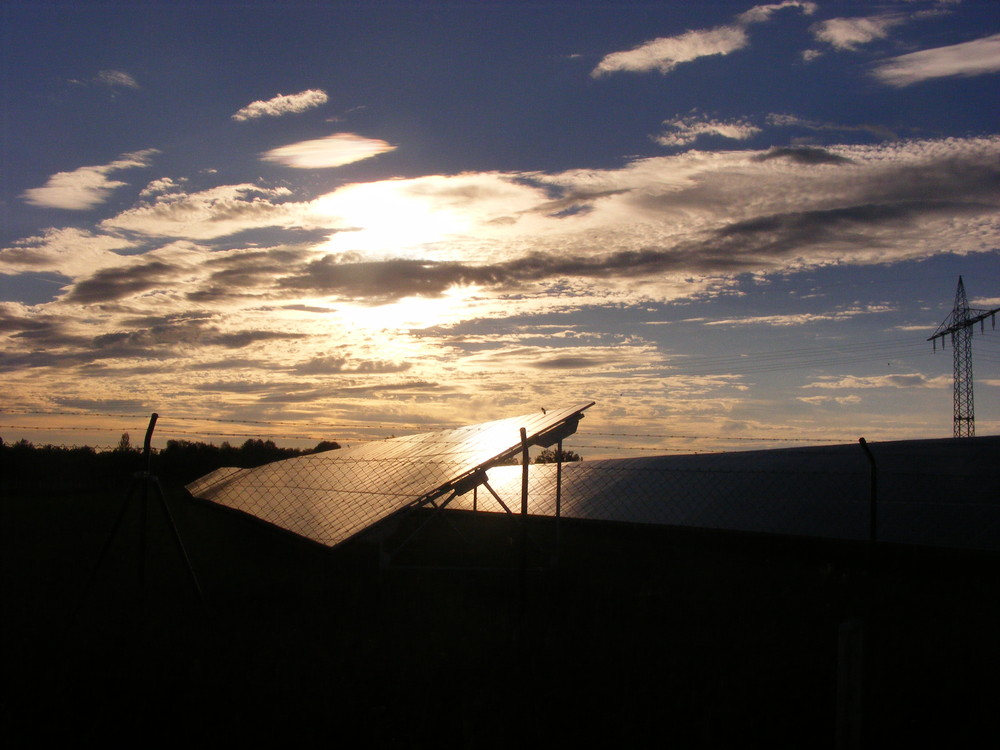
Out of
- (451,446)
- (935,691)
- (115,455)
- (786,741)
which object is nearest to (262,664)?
(786,741)

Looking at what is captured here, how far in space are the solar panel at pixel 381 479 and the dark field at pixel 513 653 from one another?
0.84m

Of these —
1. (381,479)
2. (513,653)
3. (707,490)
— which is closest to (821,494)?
(707,490)

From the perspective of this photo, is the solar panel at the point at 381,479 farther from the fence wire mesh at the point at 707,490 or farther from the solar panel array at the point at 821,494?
the solar panel array at the point at 821,494

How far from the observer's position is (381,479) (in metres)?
11.6

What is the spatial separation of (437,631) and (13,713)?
10.7 feet

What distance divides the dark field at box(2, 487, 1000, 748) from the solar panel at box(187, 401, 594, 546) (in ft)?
2.74

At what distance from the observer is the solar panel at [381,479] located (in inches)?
356

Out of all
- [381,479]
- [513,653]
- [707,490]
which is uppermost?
[381,479]

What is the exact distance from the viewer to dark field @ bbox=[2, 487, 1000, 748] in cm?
507

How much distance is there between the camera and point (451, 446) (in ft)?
43.3

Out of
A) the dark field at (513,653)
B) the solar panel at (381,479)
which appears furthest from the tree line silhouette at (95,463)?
the dark field at (513,653)

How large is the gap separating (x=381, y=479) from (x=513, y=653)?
5535 millimetres

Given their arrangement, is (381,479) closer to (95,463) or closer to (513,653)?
(513,653)

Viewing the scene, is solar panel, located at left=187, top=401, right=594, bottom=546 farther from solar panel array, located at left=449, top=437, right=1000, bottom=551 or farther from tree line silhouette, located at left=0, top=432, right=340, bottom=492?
tree line silhouette, located at left=0, top=432, right=340, bottom=492
